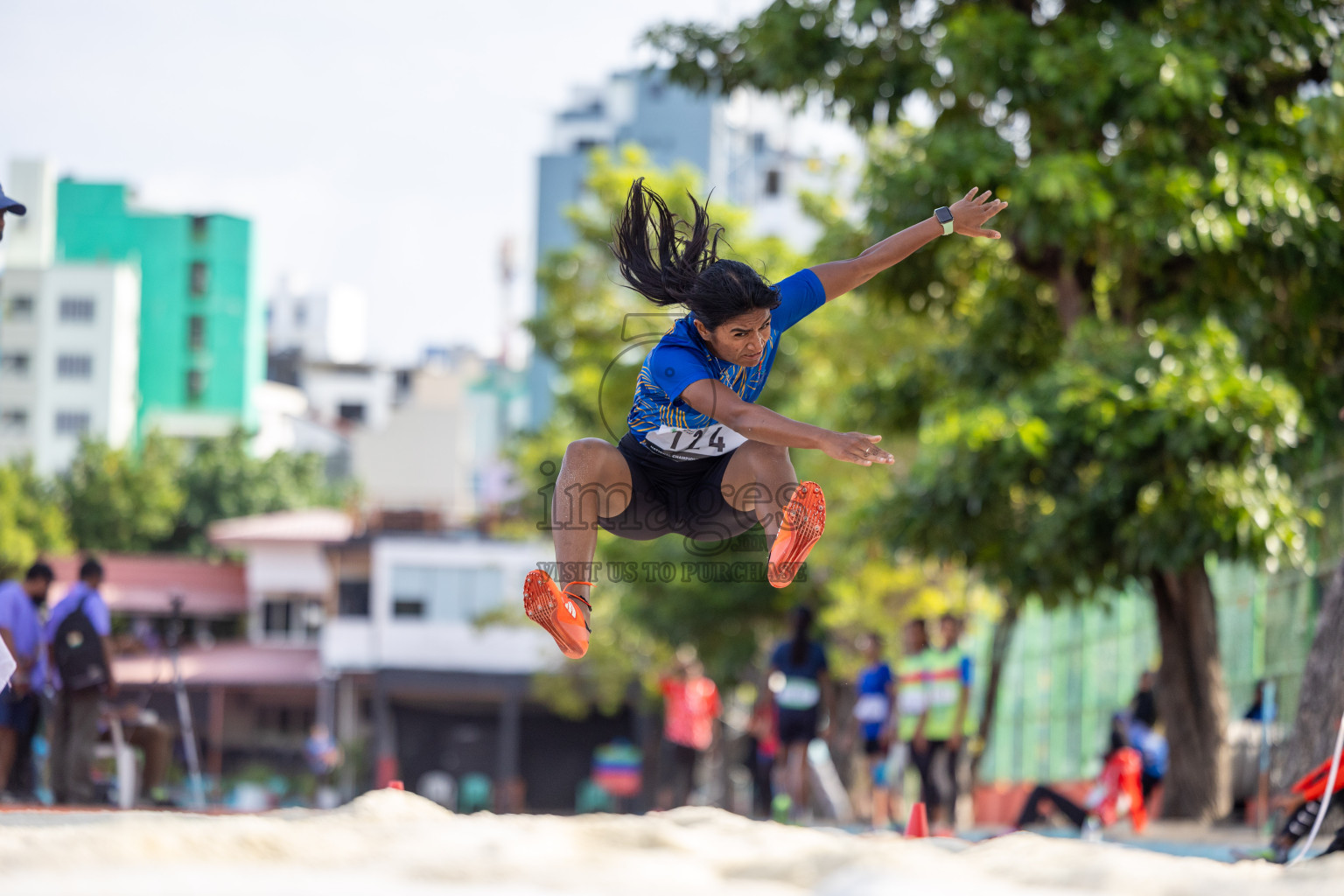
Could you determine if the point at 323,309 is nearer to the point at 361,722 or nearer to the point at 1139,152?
the point at 361,722

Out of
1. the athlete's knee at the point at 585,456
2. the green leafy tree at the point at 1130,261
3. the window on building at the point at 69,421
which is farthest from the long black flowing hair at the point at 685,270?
the window on building at the point at 69,421

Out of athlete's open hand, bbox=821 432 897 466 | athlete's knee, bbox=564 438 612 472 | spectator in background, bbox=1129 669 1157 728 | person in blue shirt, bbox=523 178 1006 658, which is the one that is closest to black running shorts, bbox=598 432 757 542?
person in blue shirt, bbox=523 178 1006 658

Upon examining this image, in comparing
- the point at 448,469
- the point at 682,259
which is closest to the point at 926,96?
the point at 682,259

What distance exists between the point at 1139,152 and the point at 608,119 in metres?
60.6

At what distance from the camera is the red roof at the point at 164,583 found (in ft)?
132

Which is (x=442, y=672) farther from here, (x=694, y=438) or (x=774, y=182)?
(x=694, y=438)

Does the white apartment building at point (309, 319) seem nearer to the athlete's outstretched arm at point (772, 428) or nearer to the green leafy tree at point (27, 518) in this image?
the green leafy tree at point (27, 518)

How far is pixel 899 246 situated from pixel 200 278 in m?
58.4

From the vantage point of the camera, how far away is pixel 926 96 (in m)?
10.7

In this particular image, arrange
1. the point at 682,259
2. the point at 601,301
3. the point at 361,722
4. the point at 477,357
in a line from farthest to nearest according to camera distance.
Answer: the point at 477,357
the point at 361,722
the point at 601,301
the point at 682,259

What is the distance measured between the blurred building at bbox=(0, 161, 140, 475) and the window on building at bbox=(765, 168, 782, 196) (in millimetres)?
24943

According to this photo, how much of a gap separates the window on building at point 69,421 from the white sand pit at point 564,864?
2292 inches

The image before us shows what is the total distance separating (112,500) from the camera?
149 feet

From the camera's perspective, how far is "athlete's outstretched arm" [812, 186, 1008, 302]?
17.4 ft
